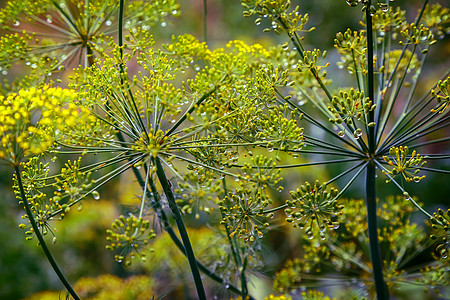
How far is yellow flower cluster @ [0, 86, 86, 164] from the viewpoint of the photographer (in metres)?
0.82

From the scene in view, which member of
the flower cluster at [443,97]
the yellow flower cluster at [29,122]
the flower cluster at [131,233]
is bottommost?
the flower cluster at [131,233]

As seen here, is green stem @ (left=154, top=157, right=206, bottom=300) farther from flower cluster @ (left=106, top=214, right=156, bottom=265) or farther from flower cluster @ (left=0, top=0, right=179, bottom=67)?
flower cluster @ (left=0, top=0, right=179, bottom=67)

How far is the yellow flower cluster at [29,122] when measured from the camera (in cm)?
82

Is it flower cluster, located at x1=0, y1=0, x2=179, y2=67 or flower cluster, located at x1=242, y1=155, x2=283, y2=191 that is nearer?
flower cluster, located at x1=242, y1=155, x2=283, y2=191

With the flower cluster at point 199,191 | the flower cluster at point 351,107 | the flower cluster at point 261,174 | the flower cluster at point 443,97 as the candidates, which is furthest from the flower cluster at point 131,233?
the flower cluster at point 443,97

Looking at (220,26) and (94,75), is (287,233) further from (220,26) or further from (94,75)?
(220,26)

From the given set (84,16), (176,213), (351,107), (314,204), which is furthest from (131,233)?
(84,16)

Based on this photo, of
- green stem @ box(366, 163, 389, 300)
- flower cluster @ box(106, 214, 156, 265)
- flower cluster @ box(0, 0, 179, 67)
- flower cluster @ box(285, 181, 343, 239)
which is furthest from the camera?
flower cluster @ box(0, 0, 179, 67)

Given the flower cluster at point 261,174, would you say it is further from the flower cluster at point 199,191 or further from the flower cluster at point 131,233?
the flower cluster at point 131,233

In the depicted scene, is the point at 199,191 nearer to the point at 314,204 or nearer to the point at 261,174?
the point at 261,174

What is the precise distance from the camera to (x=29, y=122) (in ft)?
2.79

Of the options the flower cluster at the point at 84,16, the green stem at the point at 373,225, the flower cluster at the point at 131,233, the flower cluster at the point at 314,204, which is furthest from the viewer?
the flower cluster at the point at 84,16

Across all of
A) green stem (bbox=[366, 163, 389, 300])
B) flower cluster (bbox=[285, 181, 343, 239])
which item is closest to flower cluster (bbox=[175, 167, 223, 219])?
flower cluster (bbox=[285, 181, 343, 239])

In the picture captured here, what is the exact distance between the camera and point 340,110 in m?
0.98
